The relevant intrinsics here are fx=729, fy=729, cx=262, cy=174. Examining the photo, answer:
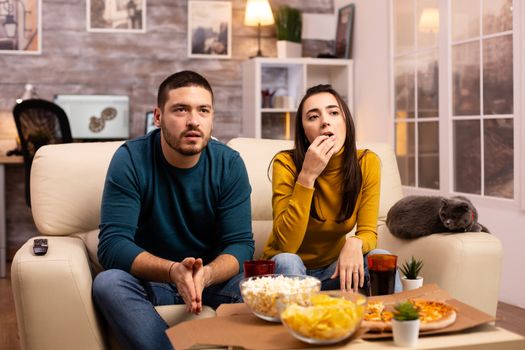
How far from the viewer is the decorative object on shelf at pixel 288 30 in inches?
226

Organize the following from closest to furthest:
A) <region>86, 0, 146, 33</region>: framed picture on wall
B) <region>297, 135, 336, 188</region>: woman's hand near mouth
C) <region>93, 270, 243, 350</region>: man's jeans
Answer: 1. <region>93, 270, 243, 350</region>: man's jeans
2. <region>297, 135, 336, 188</region>: woman's hand near mouth
3. <region>86, 0, 146, 33</region>: framed picture on wall

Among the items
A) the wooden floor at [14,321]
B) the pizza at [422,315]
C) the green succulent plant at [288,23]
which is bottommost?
the wooden floor at [14,321]

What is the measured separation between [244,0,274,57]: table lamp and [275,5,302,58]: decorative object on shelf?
134 millimetres

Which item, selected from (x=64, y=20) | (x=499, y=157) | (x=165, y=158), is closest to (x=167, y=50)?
(x=64, y=20)

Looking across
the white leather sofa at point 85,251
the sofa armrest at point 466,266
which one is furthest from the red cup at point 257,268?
the sofa armrest at point 466,266

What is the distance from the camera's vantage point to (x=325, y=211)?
2.46 meters

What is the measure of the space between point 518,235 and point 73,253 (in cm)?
249

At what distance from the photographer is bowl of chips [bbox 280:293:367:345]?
57.5 inches

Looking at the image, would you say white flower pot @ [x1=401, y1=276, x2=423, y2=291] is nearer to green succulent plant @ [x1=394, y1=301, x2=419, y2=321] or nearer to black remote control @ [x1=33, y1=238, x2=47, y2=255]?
green succulent plant @ [x1=394, y1=301, x2=419, y2=321]

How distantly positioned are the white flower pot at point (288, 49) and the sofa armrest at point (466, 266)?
3.46 metres

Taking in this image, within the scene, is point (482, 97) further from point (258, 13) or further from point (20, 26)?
point (20, 26)

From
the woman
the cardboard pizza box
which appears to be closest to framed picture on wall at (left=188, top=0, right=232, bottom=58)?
the woman

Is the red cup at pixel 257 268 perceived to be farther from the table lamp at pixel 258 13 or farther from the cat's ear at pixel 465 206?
the table lamp at pixel 258 13

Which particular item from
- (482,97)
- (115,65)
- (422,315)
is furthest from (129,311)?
(115,65)
